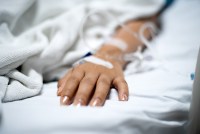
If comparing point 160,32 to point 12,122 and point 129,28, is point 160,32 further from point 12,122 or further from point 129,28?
point 12,122

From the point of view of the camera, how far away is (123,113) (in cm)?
44

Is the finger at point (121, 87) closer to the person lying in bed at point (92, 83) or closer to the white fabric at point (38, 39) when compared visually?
the person lying in bed at point (92, 83)

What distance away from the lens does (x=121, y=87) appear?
0.52 meters

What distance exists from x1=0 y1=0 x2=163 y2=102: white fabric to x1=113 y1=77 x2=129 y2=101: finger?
181mm

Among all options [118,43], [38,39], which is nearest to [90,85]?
[38,39]

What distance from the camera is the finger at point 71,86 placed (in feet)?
1.57

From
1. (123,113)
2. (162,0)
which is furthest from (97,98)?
(162,0)

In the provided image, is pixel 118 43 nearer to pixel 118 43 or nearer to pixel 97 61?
pixel 118 43

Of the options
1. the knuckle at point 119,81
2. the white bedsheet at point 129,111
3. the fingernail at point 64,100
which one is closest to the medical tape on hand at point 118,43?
the white bedsheet at point 129,111

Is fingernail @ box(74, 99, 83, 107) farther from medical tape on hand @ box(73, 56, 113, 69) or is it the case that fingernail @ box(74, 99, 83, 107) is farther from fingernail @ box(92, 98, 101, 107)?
medical tape on hand @ box(73, 56, 113, 69)

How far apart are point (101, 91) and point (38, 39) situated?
11.1 inches

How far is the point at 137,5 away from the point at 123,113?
720 millimetres

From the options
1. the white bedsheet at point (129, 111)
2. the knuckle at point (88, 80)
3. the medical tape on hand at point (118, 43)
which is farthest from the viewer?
the medical tape on hand at point (118, 43)

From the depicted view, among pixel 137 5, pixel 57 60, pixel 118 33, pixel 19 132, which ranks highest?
pixel 137 5
